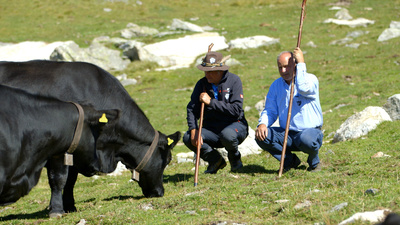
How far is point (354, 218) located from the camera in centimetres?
566

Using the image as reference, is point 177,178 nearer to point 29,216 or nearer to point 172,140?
point 172,140

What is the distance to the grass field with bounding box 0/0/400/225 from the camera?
23.7 ft

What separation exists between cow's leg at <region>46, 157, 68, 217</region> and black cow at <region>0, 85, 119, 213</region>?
9.5 inches

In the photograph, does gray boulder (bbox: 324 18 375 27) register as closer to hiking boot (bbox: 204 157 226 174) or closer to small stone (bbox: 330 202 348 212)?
hiking boot (bbox: 204 157 226 174)

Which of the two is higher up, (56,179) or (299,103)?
(299,103)

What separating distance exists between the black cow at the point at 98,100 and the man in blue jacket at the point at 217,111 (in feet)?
3.56

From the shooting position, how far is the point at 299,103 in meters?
9.64

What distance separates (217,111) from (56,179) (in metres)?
3.40

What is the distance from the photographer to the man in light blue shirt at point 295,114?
926 centimetres

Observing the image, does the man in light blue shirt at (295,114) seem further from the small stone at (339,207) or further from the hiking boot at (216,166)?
the small stone at (339,207)

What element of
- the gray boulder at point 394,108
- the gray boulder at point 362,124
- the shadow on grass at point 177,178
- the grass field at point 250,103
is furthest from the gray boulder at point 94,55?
the shadow on grass at point 177,178

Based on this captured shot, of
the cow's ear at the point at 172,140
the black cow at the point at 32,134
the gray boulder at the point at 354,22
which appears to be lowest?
the gray boulder at the point at 354,22

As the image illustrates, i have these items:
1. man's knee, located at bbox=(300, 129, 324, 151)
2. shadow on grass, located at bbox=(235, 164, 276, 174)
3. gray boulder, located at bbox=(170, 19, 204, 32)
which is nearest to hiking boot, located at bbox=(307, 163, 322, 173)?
man's knee, located at bbox=(300, 129, 324, 151)

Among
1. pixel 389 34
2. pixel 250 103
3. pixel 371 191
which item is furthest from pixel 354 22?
pixel 371 191
